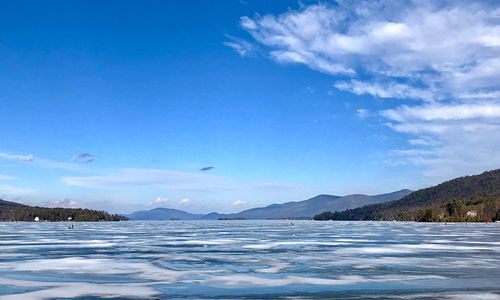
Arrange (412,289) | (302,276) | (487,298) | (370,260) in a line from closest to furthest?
(487,298)
(412,289)
(302,276)
(370,260)

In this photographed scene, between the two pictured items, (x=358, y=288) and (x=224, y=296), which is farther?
(x=358, y=288)

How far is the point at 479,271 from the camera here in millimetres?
19234

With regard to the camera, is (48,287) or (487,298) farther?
(48,287)

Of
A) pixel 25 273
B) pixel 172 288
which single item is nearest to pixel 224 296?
pixel 172 288

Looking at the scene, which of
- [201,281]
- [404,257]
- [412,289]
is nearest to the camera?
[412,289]

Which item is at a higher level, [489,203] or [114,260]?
→ [489,203]

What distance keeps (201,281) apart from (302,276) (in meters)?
4.44

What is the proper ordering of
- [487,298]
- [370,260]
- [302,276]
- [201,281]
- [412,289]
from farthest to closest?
[370,260] → [302,276] → [201,281] → [412,289] → [487,298]

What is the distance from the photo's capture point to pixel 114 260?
79.9 feet

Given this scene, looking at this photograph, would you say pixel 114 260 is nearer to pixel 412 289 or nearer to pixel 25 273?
pixel 25 273

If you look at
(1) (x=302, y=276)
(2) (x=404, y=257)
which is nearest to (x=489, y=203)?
(2) (x=404, y=257)

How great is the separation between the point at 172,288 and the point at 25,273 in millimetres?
8379

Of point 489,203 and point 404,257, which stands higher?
point 489,203

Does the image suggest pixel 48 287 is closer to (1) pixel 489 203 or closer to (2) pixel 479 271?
(2) pixel 479 271
